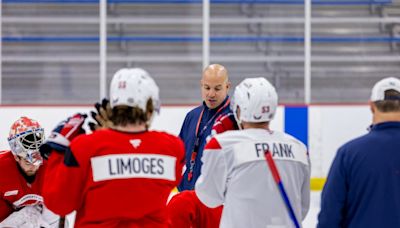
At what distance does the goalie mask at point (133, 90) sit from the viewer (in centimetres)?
266

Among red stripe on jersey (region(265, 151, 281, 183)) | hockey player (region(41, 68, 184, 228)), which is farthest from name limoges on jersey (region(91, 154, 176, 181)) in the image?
red stripe on jersey (region(265, 151, 281, 183))

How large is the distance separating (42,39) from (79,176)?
253 inches

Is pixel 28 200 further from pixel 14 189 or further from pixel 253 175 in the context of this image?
pixel 253 175

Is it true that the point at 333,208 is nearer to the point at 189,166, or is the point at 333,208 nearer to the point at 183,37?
the point at 189,166

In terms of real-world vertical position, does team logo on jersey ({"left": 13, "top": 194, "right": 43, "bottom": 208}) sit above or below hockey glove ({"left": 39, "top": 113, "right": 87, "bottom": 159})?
below

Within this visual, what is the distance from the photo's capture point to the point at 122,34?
901cm

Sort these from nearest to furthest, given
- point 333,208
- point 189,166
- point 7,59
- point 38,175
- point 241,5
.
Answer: point 333,208, point 38,175, point 189,166, point 7,59, point 241,5

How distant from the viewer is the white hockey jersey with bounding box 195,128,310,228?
2.95m

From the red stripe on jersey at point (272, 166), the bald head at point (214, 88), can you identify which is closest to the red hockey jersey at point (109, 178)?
the red stripe on jersey at point (272, 166)

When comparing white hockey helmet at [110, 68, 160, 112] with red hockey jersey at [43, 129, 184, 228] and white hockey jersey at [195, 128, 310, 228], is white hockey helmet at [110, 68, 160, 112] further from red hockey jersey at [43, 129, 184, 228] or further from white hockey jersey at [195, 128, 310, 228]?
white hockey jersey at [195, 128, 310, 228]

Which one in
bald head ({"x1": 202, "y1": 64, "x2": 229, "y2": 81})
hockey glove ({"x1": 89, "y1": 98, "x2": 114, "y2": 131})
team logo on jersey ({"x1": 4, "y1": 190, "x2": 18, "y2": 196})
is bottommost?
team logo on jersey ({"x1": 4, "y1": 190, "x2": 18, "y2": 196})

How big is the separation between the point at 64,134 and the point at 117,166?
8.2 inches

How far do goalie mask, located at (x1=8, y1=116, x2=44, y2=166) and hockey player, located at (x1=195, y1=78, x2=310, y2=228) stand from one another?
82 cm

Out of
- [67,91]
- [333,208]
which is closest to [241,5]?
[67,91]
